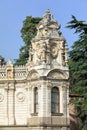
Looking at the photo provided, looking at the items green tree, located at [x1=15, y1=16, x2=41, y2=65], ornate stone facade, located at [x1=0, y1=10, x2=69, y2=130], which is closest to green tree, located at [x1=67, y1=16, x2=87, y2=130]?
ornate stone facade, located at [x1=0, y1=10, x2=69, y2=130]

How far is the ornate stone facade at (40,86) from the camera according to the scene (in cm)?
4031

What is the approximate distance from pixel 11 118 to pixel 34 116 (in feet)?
6.90

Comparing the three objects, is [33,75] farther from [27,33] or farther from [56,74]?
[27,33]

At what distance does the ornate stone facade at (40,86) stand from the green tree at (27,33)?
15.3m

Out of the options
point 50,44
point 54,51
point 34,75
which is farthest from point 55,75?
point 50,44

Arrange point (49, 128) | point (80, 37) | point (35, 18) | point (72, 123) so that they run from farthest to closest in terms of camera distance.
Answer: point (35, 18)
point (72, 123)
point (49, 128)
point (80, 37)

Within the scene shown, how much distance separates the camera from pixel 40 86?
40438 millimetres

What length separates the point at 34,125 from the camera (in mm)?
40594

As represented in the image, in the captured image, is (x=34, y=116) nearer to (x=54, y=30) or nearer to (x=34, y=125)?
(x=34, y=125)

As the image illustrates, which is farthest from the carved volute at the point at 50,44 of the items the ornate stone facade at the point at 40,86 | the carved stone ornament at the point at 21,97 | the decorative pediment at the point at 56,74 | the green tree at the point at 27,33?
the green tree at the point at 27,33

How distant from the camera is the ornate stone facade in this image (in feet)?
132

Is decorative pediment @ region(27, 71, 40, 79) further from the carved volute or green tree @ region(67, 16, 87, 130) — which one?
green tree @ region(67, 16, 87, 130)

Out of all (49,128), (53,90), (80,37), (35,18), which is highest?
(35,18)

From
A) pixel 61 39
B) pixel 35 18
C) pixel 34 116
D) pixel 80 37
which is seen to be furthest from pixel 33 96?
pixel 35 18
